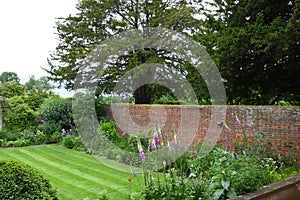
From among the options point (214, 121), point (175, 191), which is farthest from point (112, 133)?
point (175, 191)

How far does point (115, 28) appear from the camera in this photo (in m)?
12.4

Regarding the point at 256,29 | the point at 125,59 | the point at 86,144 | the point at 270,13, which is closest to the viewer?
the point at 256,29

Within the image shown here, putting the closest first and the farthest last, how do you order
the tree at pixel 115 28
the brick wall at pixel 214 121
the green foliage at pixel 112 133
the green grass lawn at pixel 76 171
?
1. the green grass lawn at pixel 76 171
2. the brick wall at pixel 214 121
3. the green foliage at pixel 112 133
4. the tree at pixel 115 28

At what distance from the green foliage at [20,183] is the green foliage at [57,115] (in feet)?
27.3

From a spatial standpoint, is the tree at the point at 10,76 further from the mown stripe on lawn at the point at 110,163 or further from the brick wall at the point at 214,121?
the mown stripe on lawn at the point at 110,163

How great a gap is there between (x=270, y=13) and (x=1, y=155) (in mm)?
8709

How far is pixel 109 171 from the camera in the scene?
665cm

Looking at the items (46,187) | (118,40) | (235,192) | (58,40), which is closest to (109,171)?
(46,187)

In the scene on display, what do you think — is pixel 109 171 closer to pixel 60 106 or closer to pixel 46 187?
pixel 46 187

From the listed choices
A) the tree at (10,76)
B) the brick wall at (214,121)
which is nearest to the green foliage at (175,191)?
the brick wall at (214,121)

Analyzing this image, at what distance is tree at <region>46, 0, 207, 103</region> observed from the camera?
39.1ft

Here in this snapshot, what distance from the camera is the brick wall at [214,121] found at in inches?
225

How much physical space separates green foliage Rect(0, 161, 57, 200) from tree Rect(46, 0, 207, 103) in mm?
8438

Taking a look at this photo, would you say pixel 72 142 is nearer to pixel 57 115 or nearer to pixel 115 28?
pixel 57 115
